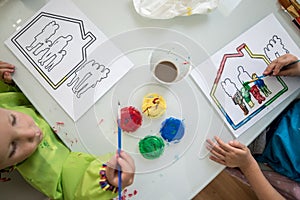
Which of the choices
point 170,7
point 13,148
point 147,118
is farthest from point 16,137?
point 170,7

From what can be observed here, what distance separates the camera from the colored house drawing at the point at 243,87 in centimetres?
74

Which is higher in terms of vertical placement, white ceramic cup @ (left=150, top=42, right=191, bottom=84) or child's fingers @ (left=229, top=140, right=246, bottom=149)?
white ceramic cup @ (left=150, top=42, right=191, bottom=84)

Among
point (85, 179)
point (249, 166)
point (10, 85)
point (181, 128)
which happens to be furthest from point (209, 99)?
point (10, 85)

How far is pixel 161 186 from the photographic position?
712 millimetres

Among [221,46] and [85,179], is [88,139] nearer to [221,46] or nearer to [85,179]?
[85,179]

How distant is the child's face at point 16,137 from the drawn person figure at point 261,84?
0.48 m

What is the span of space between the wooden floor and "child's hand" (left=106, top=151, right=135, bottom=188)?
0.63 m

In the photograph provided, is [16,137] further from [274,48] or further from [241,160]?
[274,48]

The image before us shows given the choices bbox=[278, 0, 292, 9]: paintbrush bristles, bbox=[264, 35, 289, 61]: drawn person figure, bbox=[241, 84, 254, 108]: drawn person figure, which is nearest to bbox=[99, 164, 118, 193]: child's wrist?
bbox=[241, 84, 254, 108]: drawn person figure

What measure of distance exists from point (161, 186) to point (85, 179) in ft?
0.53

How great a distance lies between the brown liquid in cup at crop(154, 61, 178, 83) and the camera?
2.41 ft

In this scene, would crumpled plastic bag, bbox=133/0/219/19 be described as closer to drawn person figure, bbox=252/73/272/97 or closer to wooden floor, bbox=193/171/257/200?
drawn person figure, bbox=252/73/272/97

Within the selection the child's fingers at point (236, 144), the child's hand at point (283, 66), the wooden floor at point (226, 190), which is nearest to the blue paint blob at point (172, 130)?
the child's fingers at point (236, 144)

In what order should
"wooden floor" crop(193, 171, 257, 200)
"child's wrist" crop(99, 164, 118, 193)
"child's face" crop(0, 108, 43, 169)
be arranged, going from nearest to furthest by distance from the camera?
"child's face" crop(0, 108, 43, 169)
"child's wrist" crop(99, 164, 118, 193)
"wooden floor" crop(193, 171, 257, 200)
